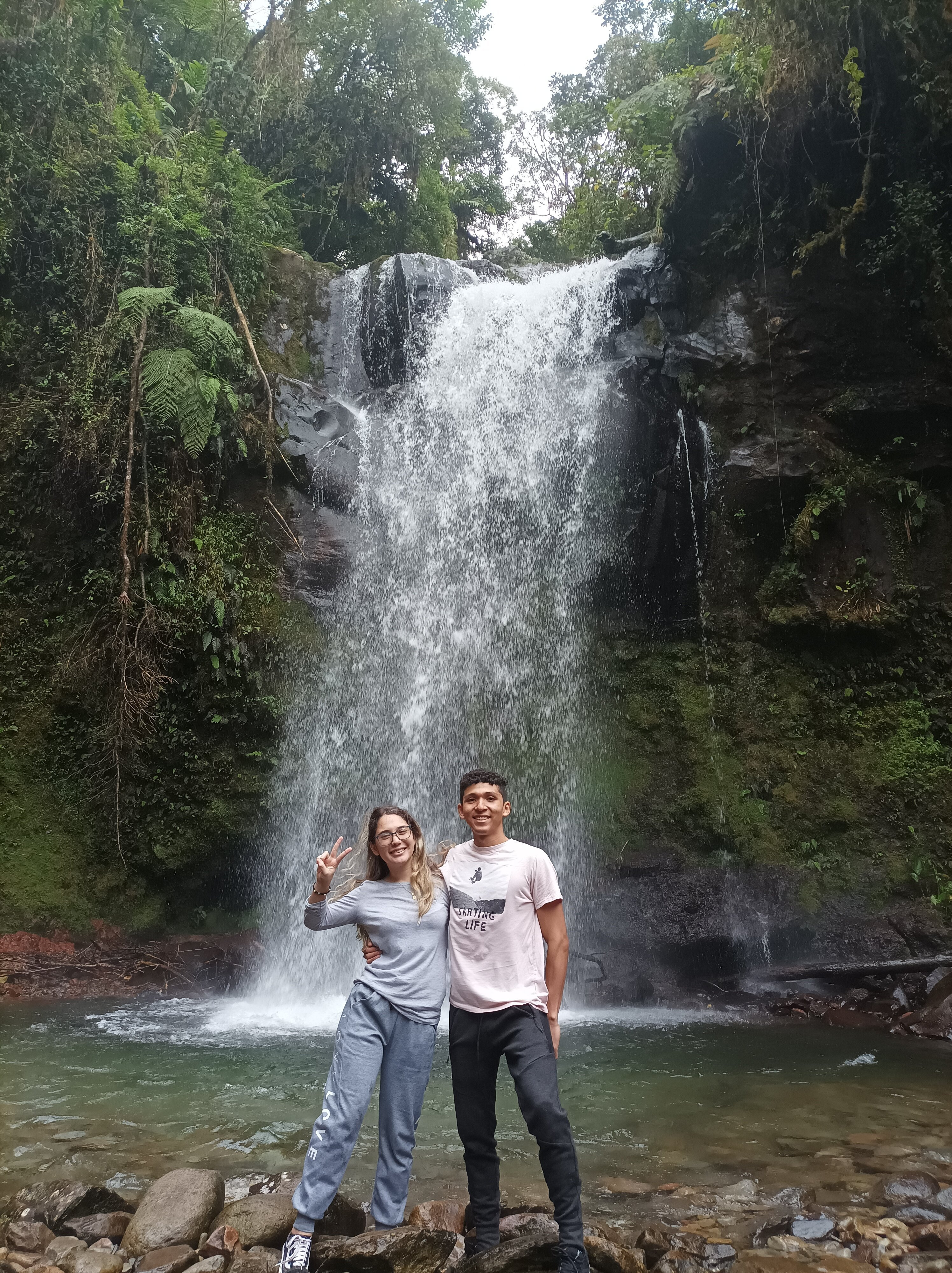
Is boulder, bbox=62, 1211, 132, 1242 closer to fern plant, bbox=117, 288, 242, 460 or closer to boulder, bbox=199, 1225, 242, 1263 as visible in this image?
boulder, bbox=199, 1225, 242, 1263

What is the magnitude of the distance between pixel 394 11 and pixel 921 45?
10792mm

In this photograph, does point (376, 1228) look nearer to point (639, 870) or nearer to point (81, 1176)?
point (81, 1176)

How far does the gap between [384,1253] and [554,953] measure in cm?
101

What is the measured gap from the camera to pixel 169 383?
8.88m

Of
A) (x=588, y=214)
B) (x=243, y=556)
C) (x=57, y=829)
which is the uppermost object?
(x=588, y=214)

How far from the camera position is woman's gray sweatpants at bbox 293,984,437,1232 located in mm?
2766

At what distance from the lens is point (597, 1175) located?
12.8ft

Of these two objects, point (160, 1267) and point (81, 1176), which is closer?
point (160, 1267)

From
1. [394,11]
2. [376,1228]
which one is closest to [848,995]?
[376,1228]

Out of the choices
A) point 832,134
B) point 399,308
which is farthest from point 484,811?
point 399,308

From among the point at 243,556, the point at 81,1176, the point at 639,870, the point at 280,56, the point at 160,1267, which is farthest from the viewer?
the point at 280,56

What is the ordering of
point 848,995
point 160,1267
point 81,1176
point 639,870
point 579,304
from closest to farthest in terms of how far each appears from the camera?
point 160,1267, point 81,1176, point 848,995, point 639,870, point 579,304

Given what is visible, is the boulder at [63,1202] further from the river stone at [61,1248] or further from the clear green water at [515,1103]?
the clear green water at [515,1103]

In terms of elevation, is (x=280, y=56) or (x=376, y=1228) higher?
(x=280, y=56)
